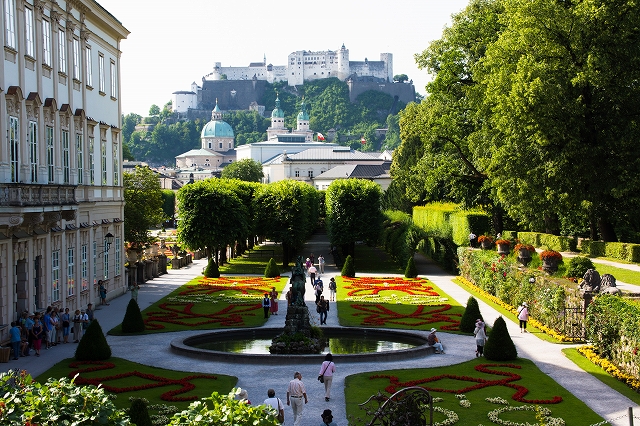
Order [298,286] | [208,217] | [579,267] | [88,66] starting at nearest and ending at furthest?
[298,286]
[579,267]
[88,66]
[208,217]

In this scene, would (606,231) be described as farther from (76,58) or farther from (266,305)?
(76,58)

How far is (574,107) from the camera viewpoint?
3944cm

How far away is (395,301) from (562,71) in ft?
43.2

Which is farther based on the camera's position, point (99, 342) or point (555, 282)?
point (555, 282)

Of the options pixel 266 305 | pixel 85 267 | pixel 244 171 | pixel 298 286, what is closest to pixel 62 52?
pixel 85 267

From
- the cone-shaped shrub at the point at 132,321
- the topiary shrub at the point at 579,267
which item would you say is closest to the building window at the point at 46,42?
the cone-shaped shrub at the point at 132,321

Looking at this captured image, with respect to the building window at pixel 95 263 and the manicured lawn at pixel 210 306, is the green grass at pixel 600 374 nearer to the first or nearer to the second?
the manicured lawn at pixel 210 306

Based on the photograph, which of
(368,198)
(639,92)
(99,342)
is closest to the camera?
(99,342)

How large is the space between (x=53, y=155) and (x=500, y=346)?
18.1m

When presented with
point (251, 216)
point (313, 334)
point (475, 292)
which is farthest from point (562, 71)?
point (251, 216)

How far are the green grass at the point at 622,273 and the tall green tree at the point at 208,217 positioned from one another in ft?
90.4

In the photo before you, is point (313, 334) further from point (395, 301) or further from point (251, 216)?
point (251, 216)

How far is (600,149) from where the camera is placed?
129 ft

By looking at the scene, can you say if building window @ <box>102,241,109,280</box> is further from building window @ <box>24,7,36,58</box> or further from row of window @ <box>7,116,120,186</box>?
building window @ <box>24,7,36,58</box>
